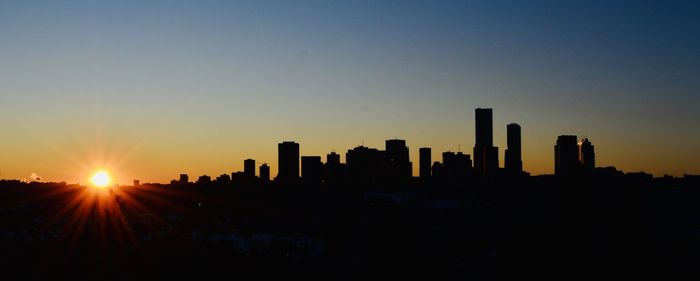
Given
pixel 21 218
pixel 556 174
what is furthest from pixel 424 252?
pixel 556 174

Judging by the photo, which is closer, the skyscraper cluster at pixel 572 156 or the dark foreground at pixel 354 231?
the dark foreground at pixel 354 231

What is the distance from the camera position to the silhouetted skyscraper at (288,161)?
310ft

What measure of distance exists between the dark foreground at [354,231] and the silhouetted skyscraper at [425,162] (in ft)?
46.3

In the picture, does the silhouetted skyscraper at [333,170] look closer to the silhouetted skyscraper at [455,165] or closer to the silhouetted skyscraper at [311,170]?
the silhouetted skyscraper at [311,170]

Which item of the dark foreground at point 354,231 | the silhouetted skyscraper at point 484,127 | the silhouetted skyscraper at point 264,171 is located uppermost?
the silhouetted skyscraper at point 484,127

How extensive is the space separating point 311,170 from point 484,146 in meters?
21.7

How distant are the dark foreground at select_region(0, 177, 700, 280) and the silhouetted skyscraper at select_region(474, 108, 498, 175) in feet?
31.7

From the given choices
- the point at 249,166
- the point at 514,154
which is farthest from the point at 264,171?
the point at 514,154

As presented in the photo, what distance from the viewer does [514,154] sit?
92.8m

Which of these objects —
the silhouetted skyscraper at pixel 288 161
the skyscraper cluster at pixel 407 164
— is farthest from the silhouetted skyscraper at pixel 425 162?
the silhouetted skyscraper at pixel 288 161

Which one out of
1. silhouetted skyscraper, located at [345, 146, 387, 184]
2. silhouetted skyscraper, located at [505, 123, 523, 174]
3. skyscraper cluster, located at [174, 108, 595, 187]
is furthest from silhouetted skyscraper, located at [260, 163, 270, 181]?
silhouetted skyscraper, located at [505, 123, 523, 174]

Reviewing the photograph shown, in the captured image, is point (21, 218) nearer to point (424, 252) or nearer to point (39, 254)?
point (39, 254)

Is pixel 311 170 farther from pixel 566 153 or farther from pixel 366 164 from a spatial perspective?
pixel 566 153

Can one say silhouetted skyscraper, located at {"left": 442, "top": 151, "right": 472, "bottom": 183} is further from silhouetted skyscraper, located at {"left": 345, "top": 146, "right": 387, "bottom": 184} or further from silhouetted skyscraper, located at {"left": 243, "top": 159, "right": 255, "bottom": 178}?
silhouetted skyscraper, located at {"left": 243, "top": 159, "right": 255, "bottom": 178}
